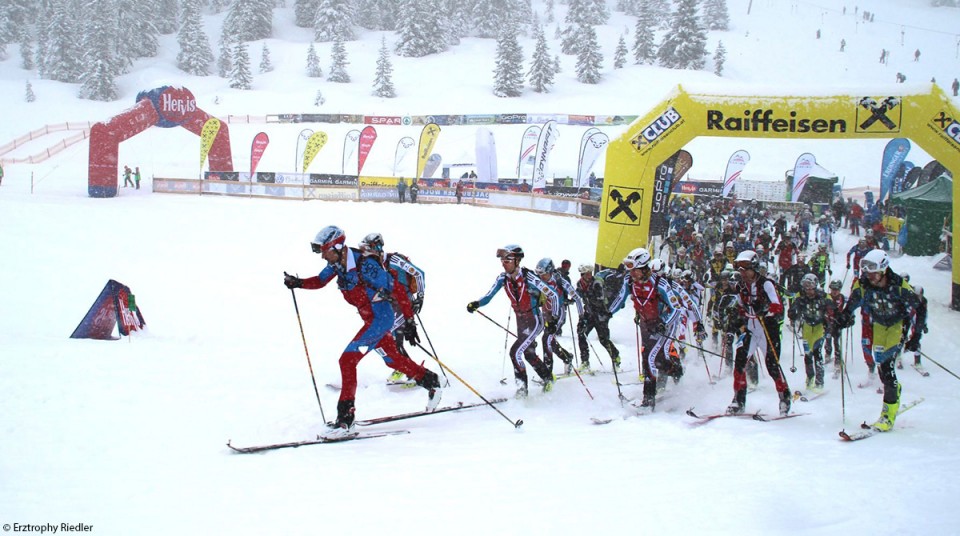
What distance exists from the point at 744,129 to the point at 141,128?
103ft

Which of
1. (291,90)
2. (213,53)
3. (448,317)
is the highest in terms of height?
(213,53)

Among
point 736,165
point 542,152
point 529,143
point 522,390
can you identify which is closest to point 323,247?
point 522,390

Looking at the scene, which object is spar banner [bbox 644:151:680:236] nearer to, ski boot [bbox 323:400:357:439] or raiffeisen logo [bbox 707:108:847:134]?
raiffeisen logo [bbox 707:108:847:134]

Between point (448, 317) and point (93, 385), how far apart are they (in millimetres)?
8089

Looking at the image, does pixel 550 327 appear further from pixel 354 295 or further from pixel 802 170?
pixel 802 170

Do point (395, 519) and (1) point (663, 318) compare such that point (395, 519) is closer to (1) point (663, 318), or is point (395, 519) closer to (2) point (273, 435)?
(2) point (273, 435)

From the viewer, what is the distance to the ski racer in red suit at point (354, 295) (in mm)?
6551

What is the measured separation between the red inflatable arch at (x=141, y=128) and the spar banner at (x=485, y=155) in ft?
Answer: 49.8

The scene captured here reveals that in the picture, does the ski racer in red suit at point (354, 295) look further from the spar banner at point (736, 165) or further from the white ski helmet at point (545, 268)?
the spar banner at point (736, 165)

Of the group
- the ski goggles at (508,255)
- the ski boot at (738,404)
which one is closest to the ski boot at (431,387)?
the ski goggles at (508,255)

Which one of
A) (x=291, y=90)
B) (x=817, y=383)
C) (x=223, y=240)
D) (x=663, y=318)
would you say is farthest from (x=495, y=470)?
(x=291, y=90)

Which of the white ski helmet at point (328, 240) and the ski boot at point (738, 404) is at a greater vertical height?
the white ski helmet at point (328, 240)

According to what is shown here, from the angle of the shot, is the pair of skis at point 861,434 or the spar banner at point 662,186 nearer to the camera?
the pair of skis at point 861,434

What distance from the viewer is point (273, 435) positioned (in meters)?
6.68
